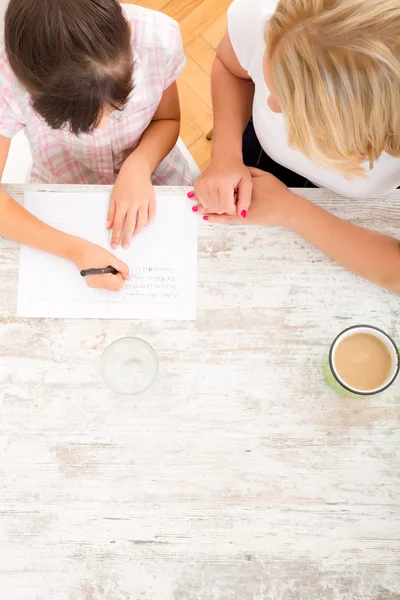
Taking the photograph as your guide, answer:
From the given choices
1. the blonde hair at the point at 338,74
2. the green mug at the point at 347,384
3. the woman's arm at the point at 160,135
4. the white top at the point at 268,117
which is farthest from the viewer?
the woman's arm at the point at 160,135

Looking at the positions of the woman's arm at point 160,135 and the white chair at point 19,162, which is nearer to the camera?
the woman's arm at point 160,135

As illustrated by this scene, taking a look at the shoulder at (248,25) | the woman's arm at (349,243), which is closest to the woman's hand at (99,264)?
the woman's arm at (349,243)

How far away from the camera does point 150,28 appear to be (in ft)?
2.79

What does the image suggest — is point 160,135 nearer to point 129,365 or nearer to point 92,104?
point 92,104

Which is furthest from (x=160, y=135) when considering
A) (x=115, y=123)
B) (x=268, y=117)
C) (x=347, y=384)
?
(x=347, y=384)

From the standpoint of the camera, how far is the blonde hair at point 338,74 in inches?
22.3

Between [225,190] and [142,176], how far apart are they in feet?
0.51

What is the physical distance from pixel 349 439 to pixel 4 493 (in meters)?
0.50

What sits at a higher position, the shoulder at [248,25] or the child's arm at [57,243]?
the shoulder at [248,25]

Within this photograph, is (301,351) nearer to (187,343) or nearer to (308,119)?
(187,343)

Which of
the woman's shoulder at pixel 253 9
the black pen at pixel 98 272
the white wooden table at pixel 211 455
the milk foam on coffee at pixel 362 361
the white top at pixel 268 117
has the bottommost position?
the white wooden table at pixel 211 455

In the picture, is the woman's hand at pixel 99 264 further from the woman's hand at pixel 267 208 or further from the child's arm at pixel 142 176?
the woman's hand at pixel 267 208

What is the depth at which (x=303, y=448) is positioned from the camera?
2.49 feet

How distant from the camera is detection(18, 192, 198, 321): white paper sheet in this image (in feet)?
2.65
